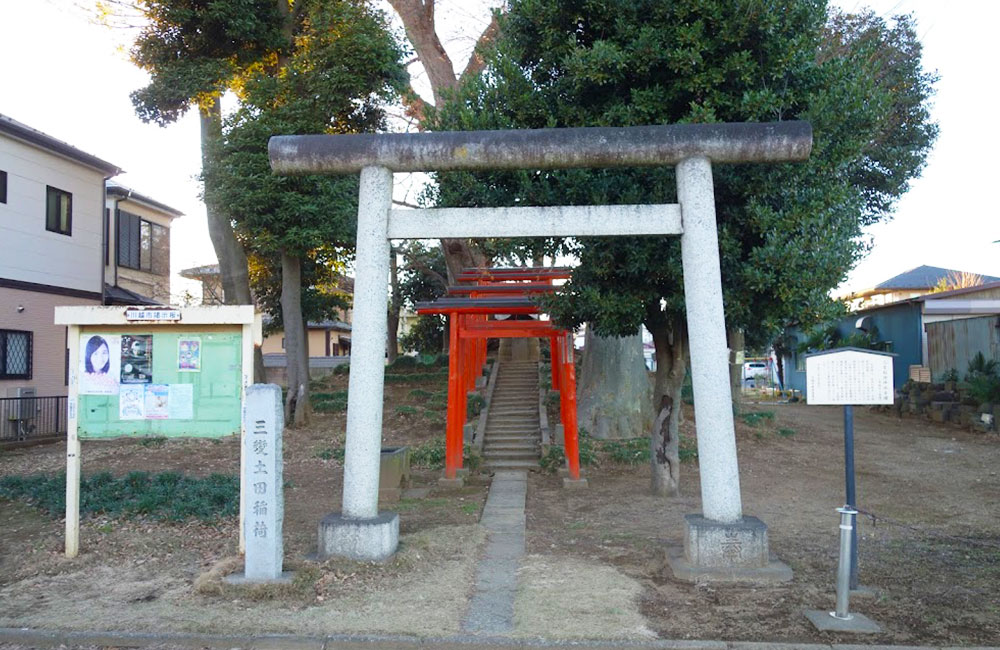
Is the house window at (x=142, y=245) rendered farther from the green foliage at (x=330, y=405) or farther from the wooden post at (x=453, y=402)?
the wooden post at (x=453, y=402)

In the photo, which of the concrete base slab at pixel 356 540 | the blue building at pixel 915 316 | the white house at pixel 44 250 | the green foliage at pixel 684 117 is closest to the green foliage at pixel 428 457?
the green foliage at pixel 684 117

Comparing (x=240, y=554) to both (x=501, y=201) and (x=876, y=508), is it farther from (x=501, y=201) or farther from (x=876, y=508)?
(x=876, y=508)

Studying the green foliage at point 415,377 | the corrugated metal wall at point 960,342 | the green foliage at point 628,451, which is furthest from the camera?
the green foliage at point 415,377

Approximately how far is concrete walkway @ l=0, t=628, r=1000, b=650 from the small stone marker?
0.97 m

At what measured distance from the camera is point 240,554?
7.45m

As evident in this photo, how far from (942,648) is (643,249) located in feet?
17.0

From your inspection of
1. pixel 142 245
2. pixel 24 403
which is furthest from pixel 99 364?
pixel 142 245

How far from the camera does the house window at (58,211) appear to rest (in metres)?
19.1

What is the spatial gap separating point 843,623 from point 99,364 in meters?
6.85

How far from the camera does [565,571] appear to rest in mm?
7254

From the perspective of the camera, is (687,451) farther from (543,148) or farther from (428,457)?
(543,148)

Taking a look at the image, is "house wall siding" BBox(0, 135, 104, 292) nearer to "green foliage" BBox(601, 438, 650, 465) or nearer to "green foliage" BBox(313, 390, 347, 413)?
"green foliage" BBox(313, 390, 347, 413)

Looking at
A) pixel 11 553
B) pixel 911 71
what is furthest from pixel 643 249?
pixel 911 71

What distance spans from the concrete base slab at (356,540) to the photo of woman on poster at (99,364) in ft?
8.10
